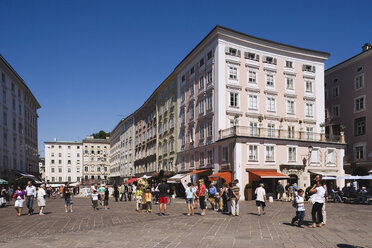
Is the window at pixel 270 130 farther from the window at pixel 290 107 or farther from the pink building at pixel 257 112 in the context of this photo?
the window at pixel 290 107

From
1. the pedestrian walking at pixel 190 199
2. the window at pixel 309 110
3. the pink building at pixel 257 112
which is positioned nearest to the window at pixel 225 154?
the pink building at pixel 257 112

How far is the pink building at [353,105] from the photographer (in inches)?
1617

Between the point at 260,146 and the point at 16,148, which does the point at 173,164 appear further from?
the point at 16,148

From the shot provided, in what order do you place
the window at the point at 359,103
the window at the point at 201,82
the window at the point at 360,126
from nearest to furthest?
the window at the point at 201,82 → the window at the point at 360,126 → the window at the point at 359,103

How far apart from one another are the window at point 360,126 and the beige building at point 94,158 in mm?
85296

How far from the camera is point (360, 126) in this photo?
42094 millimetres

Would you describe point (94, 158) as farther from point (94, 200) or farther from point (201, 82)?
point (94, 200)

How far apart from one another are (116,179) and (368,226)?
8256 cm

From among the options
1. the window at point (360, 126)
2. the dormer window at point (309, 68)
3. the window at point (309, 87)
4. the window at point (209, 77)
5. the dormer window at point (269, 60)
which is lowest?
the window at point (360, 126)

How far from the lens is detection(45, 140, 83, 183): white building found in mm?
116375

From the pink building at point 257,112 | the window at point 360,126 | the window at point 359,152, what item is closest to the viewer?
the pink building at point 257,112

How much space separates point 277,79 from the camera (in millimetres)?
39562

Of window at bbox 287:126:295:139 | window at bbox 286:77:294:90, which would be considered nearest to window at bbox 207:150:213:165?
window at bbox 287:126:295:139

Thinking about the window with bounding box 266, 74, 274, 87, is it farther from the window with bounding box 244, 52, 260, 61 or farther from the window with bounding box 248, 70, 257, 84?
the window with bounding box 244, 52, 260, 61
